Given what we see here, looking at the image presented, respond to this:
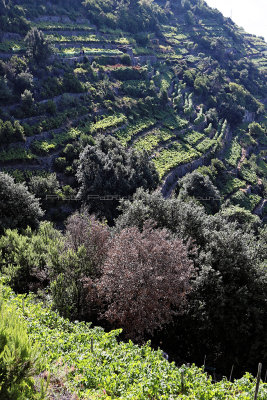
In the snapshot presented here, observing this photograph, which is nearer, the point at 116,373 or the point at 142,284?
the point at 116,373

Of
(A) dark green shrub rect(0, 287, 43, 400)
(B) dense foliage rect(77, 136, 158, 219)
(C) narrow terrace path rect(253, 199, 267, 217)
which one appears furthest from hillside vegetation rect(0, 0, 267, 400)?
(C) narrow terrace path rect(253, 199, 267, 217)

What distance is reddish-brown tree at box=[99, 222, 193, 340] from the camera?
14781mm

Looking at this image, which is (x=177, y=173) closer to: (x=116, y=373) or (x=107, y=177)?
(x=107, y=177)

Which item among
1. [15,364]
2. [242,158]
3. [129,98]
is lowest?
[15,364]

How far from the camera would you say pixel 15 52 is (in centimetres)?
5006

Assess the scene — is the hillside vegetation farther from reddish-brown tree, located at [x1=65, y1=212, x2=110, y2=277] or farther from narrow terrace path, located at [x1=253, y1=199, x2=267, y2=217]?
narrow terrace path, located at [x1=253, y1=199, x2=267, y2=217]

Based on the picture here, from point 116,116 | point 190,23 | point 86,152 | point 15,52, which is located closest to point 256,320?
point 86,152

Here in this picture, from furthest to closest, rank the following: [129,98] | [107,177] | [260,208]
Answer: [129,98] < [260,208] < [107,177]

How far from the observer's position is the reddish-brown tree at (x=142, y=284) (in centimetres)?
1478

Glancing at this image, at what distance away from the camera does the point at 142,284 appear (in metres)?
15.2

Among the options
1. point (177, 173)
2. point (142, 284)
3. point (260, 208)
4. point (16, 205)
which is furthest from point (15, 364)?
point (260, 208)

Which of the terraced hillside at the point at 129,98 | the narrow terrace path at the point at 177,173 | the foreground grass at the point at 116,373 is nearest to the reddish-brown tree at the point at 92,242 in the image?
the foreground grass at the point at 116,373

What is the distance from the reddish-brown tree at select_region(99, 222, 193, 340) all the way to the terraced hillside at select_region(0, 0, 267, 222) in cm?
2010

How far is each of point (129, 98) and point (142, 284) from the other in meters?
49.9
